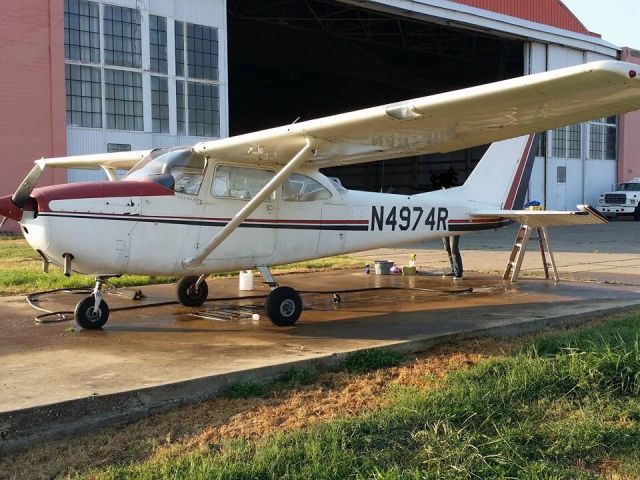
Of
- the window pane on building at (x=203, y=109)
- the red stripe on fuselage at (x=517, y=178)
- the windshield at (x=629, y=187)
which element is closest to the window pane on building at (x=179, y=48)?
the window pane on building at (x=203, y=109)

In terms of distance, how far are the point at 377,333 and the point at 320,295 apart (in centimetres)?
331

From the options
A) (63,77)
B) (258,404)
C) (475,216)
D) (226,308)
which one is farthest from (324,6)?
(258,404)

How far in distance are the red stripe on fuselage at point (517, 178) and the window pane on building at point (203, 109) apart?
15.7m

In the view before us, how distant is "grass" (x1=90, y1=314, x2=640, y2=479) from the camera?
3469mm

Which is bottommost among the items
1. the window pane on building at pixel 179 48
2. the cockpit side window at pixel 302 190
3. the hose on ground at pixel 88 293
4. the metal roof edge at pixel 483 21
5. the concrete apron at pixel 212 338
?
the concrete apron at pixel 212 338

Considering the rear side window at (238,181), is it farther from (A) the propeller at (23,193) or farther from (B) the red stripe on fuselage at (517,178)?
(B) the red stripe on fuselage at (517,178)

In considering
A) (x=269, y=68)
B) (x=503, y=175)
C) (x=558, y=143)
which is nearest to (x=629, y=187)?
(x=558, y=143)

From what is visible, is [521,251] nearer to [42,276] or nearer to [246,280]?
[246,280]

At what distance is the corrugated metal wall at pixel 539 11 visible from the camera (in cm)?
2933

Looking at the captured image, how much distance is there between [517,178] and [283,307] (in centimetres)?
590

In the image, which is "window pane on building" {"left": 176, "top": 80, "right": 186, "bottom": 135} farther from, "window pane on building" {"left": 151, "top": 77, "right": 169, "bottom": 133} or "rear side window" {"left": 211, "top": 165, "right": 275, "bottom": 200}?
"rear side window" {"left": 211, "top": 165, "right": 275, "bottom": 200}

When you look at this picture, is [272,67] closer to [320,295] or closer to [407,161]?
[407,161]

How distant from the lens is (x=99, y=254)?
6793 millimetres

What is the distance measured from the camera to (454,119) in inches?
267
